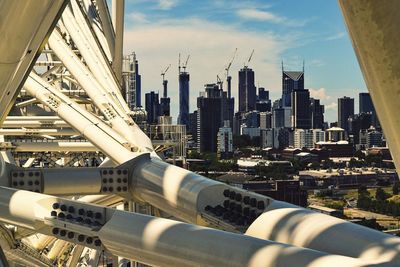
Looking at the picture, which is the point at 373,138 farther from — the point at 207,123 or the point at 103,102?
the point at 103,102

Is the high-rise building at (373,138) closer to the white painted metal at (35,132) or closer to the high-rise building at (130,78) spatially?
the high-rise building at (130,78)

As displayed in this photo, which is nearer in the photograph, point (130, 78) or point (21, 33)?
point (21, 33)

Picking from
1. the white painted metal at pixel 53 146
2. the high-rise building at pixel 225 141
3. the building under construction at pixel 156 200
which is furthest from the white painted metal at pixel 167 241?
the high-rise building at pixel 225 141

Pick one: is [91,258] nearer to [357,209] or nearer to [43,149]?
[43,149]

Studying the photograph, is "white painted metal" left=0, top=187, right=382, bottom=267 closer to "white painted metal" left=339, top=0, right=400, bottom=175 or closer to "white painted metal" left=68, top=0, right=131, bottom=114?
"white painted metal" left=339, top=0, right=400, bottom=175

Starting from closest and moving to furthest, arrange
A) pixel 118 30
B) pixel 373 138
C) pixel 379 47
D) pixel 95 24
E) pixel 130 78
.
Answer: pixel 379 47, pixel 118 30, pixel 95 24, pixel 130 78, pixel 373 138

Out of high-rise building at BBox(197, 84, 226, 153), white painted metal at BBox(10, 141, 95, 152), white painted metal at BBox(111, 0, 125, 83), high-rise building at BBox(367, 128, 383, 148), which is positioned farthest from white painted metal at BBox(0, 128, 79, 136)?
high-rise building at BBox(367, 128, 383, 148)

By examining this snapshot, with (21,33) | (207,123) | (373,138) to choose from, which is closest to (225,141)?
(207,123)

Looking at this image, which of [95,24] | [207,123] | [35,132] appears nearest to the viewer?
[35,132]

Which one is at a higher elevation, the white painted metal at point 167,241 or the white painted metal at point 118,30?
the white painted metal at point 118,30

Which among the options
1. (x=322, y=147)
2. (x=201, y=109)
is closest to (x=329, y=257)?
(x=322, y=147)

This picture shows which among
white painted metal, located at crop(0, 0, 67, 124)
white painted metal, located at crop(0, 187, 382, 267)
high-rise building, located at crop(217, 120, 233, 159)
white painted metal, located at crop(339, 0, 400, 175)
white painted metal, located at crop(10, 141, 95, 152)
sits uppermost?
white painted metal, located at crop(0, 0, 67, 124)
